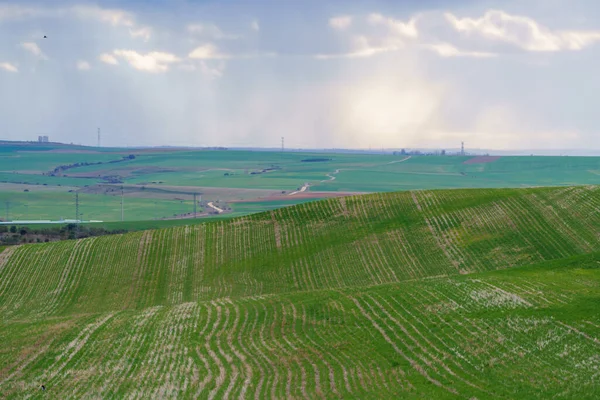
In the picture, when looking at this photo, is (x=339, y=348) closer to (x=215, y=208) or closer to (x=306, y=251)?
(x=306, y=251)

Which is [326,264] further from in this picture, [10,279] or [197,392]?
[197,392]

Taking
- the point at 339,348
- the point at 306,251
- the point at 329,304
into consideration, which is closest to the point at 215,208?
the point at 306,251

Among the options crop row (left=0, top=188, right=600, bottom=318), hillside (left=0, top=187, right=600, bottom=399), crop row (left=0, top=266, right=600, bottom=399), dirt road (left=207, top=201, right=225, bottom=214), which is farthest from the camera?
dirt road (left=207, top=201, right=225, bottom=214)

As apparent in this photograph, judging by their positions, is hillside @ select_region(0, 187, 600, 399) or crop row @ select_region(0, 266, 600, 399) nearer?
crop row @ select_region(0, 266, 600, 399)

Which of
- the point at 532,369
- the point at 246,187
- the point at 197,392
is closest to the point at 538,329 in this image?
the point at 532,369

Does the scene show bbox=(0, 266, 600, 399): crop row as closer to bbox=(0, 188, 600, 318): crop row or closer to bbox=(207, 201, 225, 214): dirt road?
bbox=(0, 188, 600, 318): crop row

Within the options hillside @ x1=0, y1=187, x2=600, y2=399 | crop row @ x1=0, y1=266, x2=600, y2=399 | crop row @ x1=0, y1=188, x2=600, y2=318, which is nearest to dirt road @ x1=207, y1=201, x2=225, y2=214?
hillside @ x1=0, y1=187, x2=600, y2=399

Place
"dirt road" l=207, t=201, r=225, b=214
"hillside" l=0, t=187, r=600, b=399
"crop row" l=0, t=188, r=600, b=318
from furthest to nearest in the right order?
"dirt road" l=207, t=201, r=225, b=214 < "crop row" l=0, t=188, r=600, b=318 < "hillside" l=0, t=187, r=600, b=399

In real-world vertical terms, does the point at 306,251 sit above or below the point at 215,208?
above

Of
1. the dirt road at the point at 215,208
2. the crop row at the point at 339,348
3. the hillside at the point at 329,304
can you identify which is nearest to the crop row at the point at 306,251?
the hillside at the point at 329,304

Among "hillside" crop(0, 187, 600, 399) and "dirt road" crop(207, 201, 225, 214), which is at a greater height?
"hillside" crop(0, 187, 600, 399)
